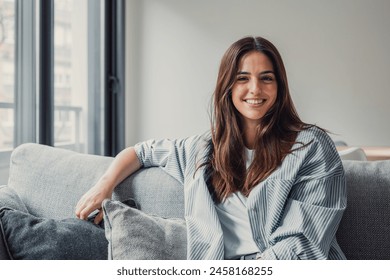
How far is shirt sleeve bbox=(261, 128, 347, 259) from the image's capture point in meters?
0.89

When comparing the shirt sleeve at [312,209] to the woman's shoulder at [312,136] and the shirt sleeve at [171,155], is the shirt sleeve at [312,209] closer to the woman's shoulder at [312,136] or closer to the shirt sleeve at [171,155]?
the woman's shoulder at [312,136]

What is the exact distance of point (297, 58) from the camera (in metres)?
3.10

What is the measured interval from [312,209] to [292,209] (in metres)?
0.04

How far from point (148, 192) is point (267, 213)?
11.8 inches

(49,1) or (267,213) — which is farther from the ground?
→ (49,1)

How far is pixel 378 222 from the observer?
3.20 ft

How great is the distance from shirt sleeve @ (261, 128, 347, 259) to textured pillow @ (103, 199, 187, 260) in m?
0.19

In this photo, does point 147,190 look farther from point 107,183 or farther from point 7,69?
point 7,69

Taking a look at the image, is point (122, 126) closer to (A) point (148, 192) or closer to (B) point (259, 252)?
(A) point (148, 192)

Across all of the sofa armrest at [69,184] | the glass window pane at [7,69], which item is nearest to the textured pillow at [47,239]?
the sofa armrest at [69,184]

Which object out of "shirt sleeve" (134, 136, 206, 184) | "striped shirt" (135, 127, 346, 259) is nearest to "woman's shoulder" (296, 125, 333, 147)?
"striped shirt" (135, 127, 346, 259)

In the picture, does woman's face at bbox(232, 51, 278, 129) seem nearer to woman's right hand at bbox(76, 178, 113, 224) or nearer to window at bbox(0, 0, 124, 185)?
woman's right hand at bbox(76, 178, 113, 224)

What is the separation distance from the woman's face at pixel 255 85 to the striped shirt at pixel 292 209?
10 cm
